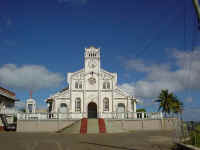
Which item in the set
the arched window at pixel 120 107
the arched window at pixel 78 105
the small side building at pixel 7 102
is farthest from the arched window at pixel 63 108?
the small side building at pixel 7 102

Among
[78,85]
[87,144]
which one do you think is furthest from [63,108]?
[87,144]

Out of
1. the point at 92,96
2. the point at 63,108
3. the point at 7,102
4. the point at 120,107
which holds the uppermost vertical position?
the point at 92,96

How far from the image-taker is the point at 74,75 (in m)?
43.1

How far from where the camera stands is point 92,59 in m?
44.3

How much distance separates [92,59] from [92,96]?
6.89 m

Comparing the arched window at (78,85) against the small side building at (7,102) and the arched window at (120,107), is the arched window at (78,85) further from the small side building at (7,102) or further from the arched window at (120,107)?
the small side building at (7,102)

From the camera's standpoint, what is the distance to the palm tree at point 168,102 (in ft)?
186

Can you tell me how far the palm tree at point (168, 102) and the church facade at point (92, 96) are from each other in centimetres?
1700

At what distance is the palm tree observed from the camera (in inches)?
2231

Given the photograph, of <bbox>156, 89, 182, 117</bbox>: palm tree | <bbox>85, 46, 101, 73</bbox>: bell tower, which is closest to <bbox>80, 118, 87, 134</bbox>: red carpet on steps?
<bbox>85, 46, 101, 73</bbox>: bell tower

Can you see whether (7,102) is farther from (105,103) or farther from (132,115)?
(132,115)

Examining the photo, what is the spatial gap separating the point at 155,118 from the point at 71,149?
75.2 feet

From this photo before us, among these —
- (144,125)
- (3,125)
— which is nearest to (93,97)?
(144,125)

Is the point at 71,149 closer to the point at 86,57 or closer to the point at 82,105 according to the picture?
the point at 82,105
